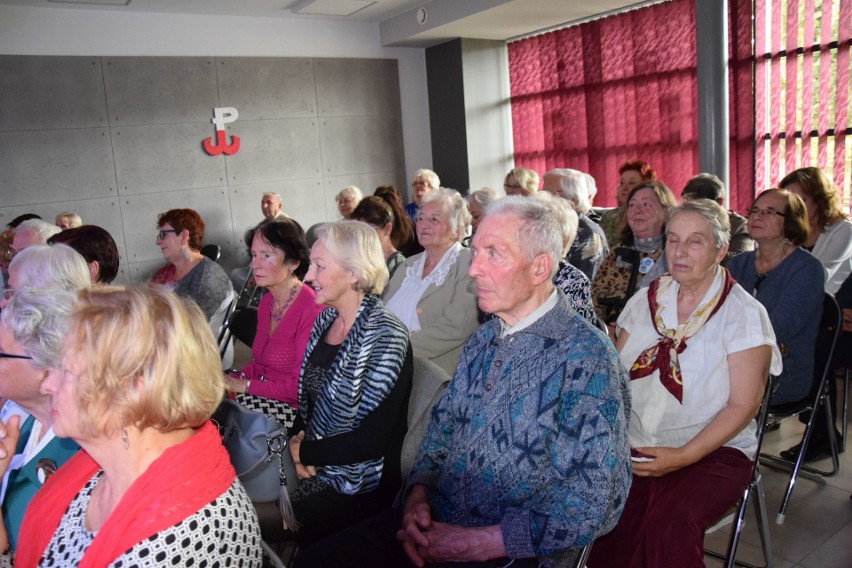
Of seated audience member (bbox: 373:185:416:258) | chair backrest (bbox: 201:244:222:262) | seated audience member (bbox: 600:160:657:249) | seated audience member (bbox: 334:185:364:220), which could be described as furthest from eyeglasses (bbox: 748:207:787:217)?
chair backrest (bbox: 201:244:222:262)

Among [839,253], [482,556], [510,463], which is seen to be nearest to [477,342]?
[510,463]

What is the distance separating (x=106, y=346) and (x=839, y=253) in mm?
4115

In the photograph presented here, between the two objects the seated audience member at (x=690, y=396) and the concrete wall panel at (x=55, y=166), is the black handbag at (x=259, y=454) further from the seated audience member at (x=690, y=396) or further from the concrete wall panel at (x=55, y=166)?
the concrete wall panel at (x=55, y=166)

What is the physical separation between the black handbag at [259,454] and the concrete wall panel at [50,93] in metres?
6.18

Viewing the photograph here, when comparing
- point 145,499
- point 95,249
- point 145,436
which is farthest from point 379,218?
point 145,499

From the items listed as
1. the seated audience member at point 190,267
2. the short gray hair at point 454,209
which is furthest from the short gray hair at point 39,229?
the short gray hair at point 454,209

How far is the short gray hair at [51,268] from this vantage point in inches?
101

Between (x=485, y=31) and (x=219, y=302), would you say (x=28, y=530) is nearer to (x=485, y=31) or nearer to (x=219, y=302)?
(x=219, y=302)

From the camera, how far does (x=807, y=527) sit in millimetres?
2789

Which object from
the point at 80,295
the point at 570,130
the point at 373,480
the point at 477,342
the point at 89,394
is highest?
the point at 570,130

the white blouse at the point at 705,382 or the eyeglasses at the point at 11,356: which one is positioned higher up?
the eyeglasses at the point at 11,356

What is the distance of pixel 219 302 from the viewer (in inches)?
161

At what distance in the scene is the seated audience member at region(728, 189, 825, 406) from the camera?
9.48 feet

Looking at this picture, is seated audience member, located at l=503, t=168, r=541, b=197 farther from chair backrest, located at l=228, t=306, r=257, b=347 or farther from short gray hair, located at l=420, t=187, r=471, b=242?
chair backrest, located at l=228, t=306, r=257, b=347
